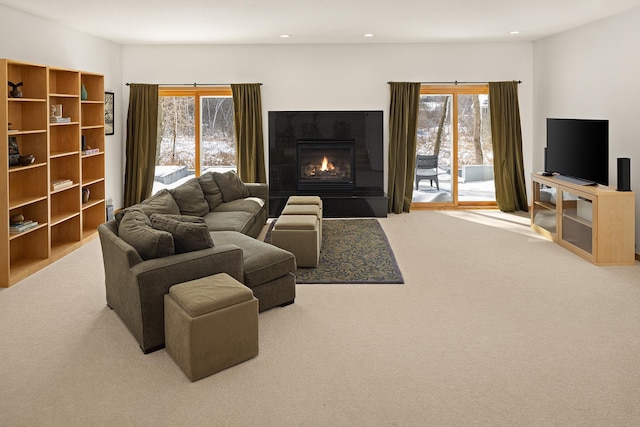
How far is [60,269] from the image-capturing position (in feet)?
19.3

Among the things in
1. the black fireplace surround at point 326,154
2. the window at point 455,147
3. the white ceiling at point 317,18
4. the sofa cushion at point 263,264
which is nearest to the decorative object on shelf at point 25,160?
the white ceiling at point 317,18

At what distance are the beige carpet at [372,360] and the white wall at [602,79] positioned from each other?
1732mm

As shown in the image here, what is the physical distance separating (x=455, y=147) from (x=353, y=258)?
162 inches

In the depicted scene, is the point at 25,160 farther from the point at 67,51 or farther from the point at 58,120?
the point at 67,51

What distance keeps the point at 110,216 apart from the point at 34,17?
288 centimetres

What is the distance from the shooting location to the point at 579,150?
6.81 m

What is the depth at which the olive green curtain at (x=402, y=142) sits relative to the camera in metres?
9.13

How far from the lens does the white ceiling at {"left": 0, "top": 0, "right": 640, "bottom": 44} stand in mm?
5935

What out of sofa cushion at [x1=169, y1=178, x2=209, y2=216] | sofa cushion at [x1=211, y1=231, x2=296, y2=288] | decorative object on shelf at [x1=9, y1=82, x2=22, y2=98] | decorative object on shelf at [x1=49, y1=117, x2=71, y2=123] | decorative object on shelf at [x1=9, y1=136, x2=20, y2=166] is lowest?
sofa cushion at [x1=211, y1=231, x2=296, y2=288]

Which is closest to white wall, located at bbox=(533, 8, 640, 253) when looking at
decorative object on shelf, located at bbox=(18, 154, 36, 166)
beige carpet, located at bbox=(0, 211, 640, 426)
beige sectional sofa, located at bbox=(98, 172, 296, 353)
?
beige carpet, located at bbox=(0, 211, 640, 426)

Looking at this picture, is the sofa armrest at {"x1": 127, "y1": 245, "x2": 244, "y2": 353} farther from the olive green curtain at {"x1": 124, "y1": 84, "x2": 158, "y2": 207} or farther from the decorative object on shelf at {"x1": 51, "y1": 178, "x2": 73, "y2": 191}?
the olive green curtain at {"x1": 124, "y1": 84, "x2": 158, "y2": 207}

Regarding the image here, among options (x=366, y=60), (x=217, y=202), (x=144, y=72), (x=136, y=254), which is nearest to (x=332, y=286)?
(x=136, y=254)

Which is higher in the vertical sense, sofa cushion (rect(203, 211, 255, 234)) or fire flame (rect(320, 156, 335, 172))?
fire flame (rect(320, 156, 335, 172))

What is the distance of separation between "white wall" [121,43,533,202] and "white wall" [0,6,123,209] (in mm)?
489
